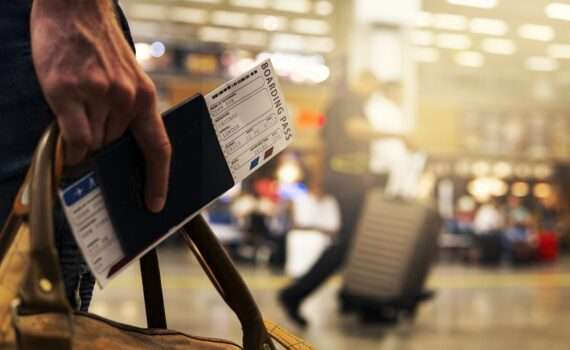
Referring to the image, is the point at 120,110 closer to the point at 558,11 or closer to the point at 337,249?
the point at 337,249

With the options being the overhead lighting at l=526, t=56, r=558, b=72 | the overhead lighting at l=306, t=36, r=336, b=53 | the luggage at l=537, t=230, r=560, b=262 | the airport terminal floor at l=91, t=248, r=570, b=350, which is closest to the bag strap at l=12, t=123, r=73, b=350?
the airport terminal floor at l=91, t=248, r=570, b=350

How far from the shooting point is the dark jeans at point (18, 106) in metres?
0.88

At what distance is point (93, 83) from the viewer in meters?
0.72

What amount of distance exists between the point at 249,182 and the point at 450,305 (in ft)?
36.0

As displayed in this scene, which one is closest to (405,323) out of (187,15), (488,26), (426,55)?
(488,26)

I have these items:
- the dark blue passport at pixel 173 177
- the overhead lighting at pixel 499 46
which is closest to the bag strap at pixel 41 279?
the dark blue passport at pixel 173 177

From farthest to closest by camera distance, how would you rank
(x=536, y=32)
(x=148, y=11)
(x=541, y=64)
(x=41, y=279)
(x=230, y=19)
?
(x=541, y=64) → (x=230, y=19) → (x=148, y=11) → (x=536, y=32) → (x=41, y=279)

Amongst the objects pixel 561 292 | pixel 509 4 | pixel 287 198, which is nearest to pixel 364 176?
pixel 561 292

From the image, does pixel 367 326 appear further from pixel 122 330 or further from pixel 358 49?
pixel 358 49

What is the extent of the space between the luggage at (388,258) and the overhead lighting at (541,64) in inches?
747

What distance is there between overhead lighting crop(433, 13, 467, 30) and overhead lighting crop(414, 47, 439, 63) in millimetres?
2161

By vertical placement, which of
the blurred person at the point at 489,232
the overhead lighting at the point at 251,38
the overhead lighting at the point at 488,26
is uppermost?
the overhead lighting at the point at 488,26

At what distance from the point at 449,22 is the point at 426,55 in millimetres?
3711

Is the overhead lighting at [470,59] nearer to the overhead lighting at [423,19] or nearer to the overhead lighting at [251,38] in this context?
the overhead lighting at [423,19]
